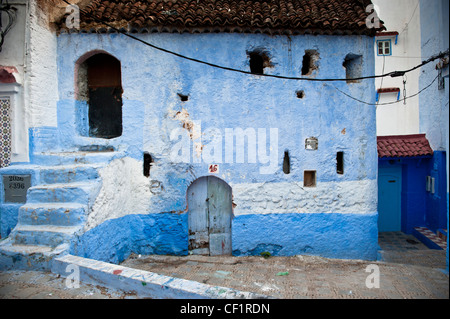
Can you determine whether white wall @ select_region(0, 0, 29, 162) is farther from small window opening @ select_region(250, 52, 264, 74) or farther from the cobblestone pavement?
small window opening @ select_region(250, 52, 264, 74)

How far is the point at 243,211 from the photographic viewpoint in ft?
23.4

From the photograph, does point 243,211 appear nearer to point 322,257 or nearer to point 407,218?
point 322,257

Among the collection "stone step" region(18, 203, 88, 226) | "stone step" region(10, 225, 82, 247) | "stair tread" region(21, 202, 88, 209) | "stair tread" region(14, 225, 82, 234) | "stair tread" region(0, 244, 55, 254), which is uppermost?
"stair tread" region(21, 202, 88, 209)

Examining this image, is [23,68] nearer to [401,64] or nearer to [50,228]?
[50,228]

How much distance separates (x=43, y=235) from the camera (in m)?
4.96

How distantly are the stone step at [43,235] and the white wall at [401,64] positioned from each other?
1698cm

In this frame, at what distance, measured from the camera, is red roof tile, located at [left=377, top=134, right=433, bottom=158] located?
9836 millimetres

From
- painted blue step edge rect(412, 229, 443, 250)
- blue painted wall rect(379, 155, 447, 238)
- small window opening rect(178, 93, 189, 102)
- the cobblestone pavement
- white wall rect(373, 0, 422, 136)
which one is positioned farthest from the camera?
white wall rect(373, 0, 422, 136)

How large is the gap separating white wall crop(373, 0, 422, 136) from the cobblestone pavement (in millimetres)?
10892

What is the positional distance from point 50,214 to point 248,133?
4.43 m

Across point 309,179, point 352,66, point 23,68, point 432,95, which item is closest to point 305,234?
point 309,179

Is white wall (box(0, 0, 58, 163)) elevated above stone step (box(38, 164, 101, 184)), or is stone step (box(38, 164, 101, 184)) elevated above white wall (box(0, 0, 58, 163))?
white wall (box(0, 0, 58, 163))

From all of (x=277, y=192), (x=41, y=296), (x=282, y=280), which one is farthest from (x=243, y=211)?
(x=41, y=296)

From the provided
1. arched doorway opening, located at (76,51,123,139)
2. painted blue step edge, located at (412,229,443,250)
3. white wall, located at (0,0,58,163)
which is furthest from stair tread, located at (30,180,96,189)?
painted blue step edge, located at (412,229,443,250)
